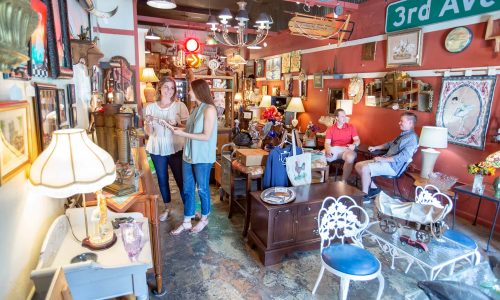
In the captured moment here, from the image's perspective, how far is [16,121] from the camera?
1.18 meters

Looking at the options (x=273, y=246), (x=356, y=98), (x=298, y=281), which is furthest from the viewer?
(x=356, y=98)

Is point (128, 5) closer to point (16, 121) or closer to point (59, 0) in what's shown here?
point (59, 0)

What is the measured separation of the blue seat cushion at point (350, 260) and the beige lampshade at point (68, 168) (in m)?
1.53

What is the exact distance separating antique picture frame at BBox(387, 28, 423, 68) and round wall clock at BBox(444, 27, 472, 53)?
0.37m

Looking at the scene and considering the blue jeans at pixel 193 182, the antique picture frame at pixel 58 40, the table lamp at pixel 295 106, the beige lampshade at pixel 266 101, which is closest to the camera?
the antique picture frame at pixel 58 40

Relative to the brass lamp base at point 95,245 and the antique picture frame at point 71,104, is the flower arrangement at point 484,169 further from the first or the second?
the antique picture frame at point 71,104

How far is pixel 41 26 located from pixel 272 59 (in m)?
7.24

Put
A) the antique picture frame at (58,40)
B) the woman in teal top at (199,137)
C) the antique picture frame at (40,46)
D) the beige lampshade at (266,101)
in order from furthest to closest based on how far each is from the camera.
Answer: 1. the beige lampshade at (266,101)
2. the woman in teal top at (199,137)
3. the antique picture frame at (58,40)
4. the antique picture frame at (40,46)

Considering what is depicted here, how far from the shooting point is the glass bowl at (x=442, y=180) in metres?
3.63

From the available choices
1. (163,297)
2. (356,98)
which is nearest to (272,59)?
(356,98)

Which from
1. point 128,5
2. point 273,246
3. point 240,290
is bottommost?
point 240,290

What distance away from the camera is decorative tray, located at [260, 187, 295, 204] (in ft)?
8.97

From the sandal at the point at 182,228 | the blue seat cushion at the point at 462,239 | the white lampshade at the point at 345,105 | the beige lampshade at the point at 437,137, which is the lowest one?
the sandal at the point at 182,228

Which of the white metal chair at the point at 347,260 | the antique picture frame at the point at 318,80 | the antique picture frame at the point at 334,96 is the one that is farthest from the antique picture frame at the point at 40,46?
the antique picture frame at the point at 318,80
